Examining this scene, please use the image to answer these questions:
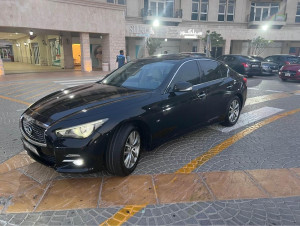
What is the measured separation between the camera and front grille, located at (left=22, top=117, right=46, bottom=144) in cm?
292

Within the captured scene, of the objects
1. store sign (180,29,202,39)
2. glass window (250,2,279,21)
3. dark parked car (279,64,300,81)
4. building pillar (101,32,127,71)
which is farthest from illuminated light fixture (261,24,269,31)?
building pillar (101,32,127,71)

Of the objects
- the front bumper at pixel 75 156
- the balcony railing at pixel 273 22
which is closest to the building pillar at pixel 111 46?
the front bumper at pixel 75 156

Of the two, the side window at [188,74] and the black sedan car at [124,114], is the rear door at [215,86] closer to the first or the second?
the black sedan car at [124,114]

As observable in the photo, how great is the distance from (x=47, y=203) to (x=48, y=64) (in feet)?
93.9

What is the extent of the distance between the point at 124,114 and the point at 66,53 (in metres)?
22.5

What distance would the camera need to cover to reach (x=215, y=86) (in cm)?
461

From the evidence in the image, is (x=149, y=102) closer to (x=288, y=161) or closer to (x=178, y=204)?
(x=178, y=204)

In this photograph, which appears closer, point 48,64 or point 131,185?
point 131,185

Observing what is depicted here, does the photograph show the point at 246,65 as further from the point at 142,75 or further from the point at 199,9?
the point at 199,9

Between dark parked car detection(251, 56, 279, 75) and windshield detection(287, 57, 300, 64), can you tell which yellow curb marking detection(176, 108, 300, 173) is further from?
windshield detection(287, 57, 300, 64)

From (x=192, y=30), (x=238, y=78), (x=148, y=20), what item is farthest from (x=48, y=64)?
(x=238, y=78)

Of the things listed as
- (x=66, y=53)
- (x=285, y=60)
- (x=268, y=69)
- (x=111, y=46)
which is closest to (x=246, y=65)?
(x=268, y=69)

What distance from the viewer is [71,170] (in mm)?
2869

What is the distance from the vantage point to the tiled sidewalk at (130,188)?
280 cm
